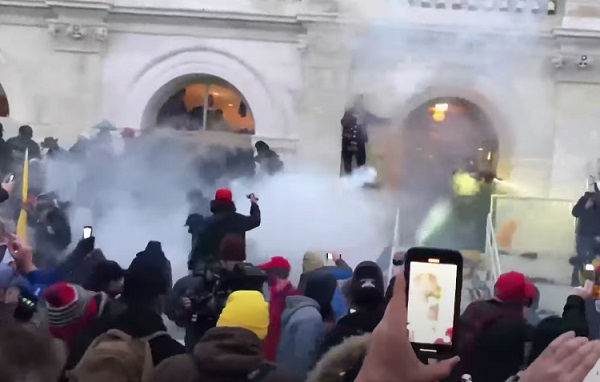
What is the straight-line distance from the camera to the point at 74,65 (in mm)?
9320

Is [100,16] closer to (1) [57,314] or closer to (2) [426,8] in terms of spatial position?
(2) [426,8]

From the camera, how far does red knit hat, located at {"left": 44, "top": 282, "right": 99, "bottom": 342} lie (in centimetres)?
363

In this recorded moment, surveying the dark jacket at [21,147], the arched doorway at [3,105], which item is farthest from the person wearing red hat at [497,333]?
the arched doorway at [3,105]

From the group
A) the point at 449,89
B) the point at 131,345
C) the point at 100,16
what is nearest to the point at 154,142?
the point at 100,16

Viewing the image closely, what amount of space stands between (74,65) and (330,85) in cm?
269

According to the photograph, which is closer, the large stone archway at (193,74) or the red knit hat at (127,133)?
the red knit hat at (127,133)

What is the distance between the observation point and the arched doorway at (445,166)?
30.4 feet

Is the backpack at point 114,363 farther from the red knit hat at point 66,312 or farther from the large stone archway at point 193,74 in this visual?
the large stone archway at point 193,74

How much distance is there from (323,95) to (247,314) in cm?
601

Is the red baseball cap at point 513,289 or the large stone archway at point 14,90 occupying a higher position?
the large stone archway at point 14,90

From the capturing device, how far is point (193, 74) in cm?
950

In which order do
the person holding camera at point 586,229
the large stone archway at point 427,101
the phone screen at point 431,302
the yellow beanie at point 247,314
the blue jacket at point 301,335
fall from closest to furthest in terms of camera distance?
1. the phone screen at point 431,302
2. the yellow beanie at point 247,314
3. the blue jacket at point 301,335
4. the person holding camera at point 586,229
5. the large stone archway at point 427,101

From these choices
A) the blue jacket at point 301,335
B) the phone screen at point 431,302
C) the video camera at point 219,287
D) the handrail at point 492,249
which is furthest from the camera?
the handrail at point 492,249

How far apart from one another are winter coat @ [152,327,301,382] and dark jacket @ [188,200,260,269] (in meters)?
3.50
